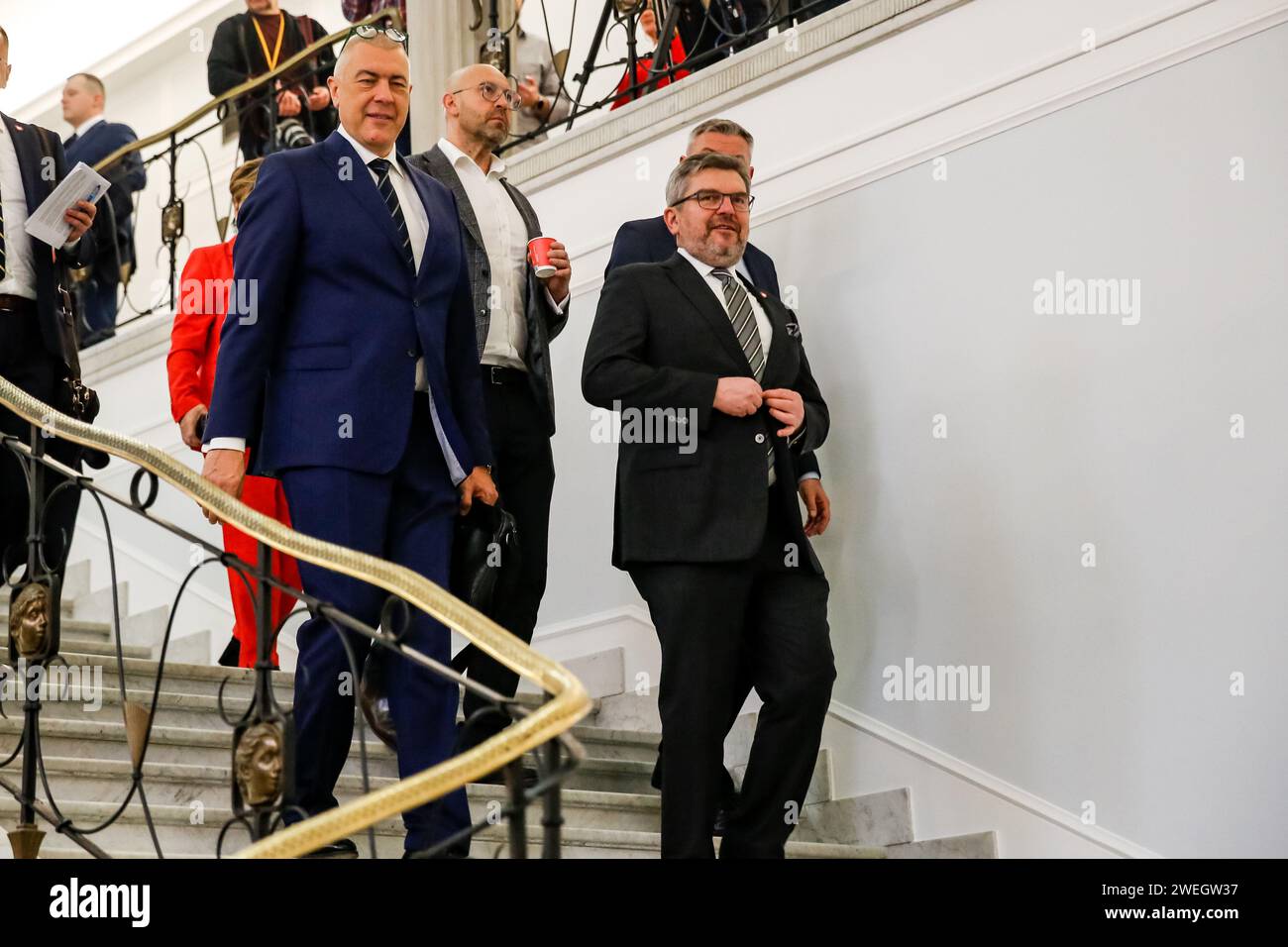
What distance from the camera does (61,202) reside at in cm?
485

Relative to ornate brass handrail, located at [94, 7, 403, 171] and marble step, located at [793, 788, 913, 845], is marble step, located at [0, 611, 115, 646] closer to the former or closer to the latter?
ornate brass handrail, located at [94, 7, 403, 171]

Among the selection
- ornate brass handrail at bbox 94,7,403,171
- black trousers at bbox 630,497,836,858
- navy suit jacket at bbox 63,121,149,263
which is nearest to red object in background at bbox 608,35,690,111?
ornate brass handrail at bbox 94,7,403,171

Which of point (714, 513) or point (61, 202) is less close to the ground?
point (61, 202)

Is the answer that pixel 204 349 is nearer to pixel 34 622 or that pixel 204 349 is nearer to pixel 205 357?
pixel 205 357

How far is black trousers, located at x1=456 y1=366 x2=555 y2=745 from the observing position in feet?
16.9

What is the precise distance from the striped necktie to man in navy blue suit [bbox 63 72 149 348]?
16.7 ft

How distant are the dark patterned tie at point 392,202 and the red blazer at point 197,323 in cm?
141

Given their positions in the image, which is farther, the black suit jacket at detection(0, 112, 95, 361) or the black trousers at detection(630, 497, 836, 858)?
the black suit jacket at detection(0, 112, 95, 361)

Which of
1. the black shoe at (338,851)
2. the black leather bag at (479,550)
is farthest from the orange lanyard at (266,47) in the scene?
the black shoe at (338,851)

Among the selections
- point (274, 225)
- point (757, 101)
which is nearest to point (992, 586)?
point (757, 101)

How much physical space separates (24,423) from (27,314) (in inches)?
12.3

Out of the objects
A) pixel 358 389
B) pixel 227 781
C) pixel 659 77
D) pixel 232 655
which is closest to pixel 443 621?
pixel 358 389

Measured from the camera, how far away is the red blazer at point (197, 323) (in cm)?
559
